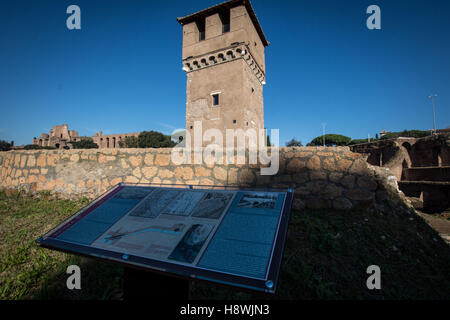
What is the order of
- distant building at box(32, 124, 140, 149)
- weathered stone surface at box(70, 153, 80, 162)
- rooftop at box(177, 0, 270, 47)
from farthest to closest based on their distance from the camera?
distant building at box(32, 124, 140, 149)
rooftop at box(177, 0, 270, 47)
weathered stone surface at box(70, 153, 80, 162)

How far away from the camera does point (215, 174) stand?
11.1ft

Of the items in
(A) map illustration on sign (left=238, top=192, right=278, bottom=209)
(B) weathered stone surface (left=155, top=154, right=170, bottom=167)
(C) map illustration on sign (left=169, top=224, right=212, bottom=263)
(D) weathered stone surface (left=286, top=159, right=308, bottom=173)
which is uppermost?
(B) weathered stone surface (left=155, top=154, right=170, bottom=167)

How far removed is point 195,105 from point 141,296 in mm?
11163

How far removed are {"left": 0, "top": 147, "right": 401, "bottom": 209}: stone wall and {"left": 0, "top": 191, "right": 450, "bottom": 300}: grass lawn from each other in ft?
0.92

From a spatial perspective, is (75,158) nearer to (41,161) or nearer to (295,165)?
(41,161)

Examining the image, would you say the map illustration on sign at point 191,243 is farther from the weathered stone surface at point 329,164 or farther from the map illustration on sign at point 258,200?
the weathered stone surface at point 329,164

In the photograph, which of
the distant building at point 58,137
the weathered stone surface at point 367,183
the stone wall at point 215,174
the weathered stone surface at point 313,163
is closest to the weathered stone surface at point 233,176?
the stone wall at point 215,174

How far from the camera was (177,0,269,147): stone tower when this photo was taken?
10.7m

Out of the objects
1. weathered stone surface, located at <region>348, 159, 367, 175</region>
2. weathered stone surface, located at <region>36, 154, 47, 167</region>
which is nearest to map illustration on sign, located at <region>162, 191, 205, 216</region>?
weathered stone surface, located at <region>348, 159, 367, 175</region>

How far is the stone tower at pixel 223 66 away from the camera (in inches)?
420

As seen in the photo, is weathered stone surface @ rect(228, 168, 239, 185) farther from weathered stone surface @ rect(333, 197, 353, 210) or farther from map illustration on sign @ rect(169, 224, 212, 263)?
map illustration on sign @ rect(169, 224, 212, 263)

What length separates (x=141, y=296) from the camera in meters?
1.22

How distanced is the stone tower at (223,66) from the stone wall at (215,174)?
7.34 metres
